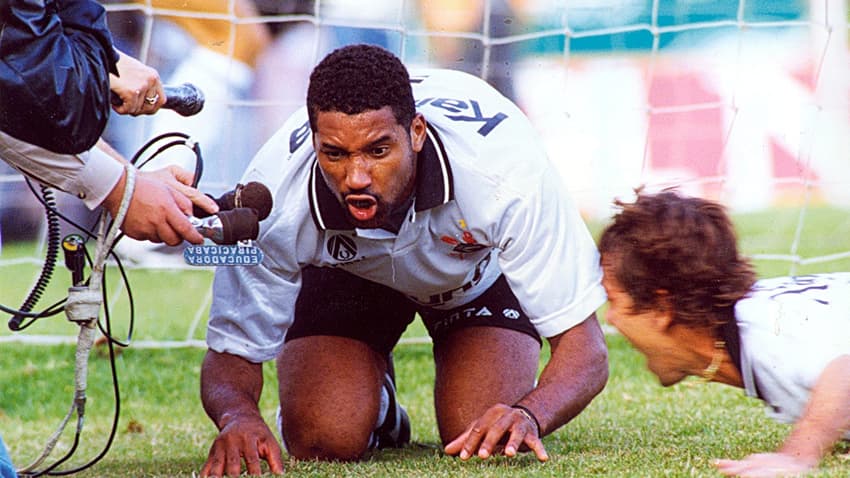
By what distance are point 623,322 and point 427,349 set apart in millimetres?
2929

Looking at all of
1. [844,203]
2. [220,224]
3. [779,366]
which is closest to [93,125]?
[220,224]

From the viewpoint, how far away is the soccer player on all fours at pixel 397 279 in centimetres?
348

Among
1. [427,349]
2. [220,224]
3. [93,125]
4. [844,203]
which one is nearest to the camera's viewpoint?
[93,125]

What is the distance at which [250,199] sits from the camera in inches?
133

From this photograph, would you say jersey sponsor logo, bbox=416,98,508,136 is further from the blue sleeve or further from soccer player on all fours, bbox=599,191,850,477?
the blue sleeve

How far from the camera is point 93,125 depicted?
2.84m

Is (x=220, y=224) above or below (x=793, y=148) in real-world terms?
above

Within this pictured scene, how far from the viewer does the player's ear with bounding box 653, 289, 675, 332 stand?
3488 millimetres

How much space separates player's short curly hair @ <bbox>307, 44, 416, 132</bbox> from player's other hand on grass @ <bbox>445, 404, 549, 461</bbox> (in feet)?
2.77

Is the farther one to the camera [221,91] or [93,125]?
[221,91]

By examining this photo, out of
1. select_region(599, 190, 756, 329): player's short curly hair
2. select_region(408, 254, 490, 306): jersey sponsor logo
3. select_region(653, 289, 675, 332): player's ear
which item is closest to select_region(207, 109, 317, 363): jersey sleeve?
select_region(408, 254, 490, 306): jersey sponsor logo

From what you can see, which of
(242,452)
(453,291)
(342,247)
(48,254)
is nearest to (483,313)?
(453,291)

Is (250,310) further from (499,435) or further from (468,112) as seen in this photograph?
(499,435)

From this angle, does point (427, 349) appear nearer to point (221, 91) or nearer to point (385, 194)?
point (221, 91)
